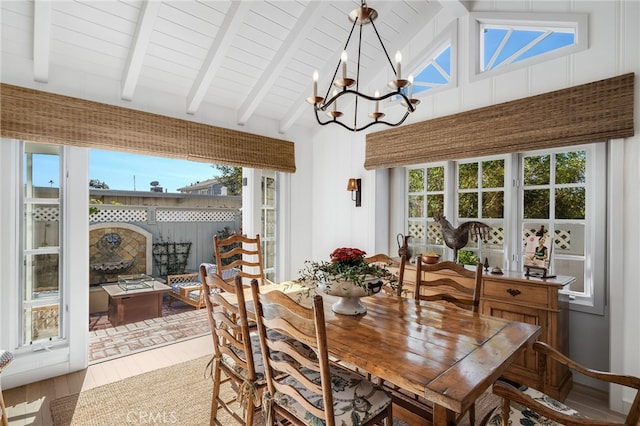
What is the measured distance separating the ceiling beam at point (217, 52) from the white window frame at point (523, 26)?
2016 mm

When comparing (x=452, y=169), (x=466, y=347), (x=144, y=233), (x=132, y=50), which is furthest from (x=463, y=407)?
(x=144, y=233)

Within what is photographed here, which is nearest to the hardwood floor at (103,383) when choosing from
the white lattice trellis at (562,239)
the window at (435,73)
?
the white lattice trellis at (562,239)

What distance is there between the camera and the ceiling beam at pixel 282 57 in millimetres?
2729

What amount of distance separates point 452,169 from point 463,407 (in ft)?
8.85

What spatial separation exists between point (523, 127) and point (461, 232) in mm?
986

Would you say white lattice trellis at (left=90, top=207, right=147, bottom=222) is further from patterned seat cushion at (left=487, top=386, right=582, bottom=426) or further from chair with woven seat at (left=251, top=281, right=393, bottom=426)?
patterned seat cushion at (left=487, top=386, right=582, bottom=426)

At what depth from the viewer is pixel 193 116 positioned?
3.31 meters

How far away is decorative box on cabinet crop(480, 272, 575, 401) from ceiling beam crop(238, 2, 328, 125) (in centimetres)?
260

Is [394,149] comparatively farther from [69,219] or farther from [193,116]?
[69,219]

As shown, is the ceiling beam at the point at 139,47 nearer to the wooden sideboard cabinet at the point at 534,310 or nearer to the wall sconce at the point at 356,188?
the wall sconce at the point at 356,188

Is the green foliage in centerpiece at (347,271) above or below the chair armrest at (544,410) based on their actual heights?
above

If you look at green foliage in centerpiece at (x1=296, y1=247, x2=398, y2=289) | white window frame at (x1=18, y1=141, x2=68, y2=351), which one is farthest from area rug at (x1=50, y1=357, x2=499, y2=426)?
green foliage in centerpiece at (x1=296, y1=247, x2=398, y2=289)

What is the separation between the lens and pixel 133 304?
4246mm

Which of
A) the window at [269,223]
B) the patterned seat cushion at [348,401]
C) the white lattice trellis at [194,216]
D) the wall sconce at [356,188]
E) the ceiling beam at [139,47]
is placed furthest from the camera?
the white lattice trellis at [194,216]
